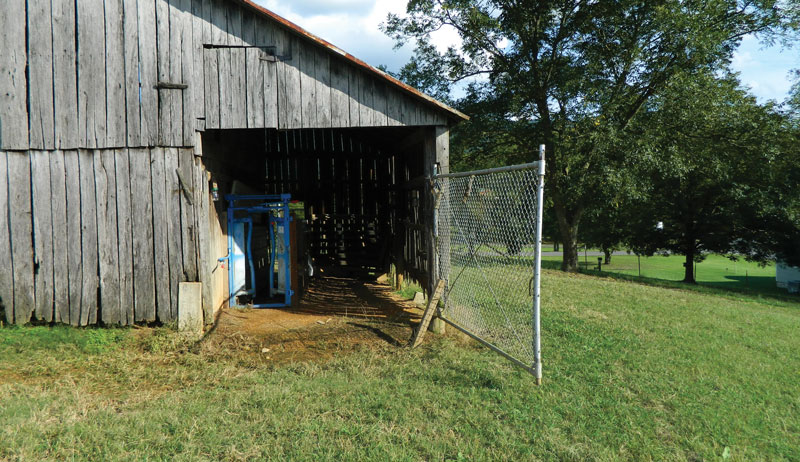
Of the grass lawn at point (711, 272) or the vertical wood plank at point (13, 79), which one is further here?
Result: the grass lawn at point (711, 272)

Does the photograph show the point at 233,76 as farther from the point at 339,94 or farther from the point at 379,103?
the point at 379,103

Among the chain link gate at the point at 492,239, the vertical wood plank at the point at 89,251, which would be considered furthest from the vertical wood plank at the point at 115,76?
A: the chain link gate at the point at 492,239

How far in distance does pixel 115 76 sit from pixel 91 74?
332 millimetres

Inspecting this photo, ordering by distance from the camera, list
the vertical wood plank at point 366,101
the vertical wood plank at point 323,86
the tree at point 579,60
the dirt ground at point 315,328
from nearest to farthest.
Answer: the dirt ground at point 315,328 → the vertical wood plank at point 323,86 → the vertical wood plank at point 366,101 → the tree at point 579,60

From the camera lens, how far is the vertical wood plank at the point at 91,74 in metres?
6.25

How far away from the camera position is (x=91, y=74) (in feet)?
20.6

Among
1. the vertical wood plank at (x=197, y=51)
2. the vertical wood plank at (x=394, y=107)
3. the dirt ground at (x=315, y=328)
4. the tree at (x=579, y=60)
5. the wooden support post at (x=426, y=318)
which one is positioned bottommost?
the dirt ground at (x=315, y=328)

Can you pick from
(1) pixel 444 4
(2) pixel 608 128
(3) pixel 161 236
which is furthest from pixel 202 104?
(2) pixel 608 128

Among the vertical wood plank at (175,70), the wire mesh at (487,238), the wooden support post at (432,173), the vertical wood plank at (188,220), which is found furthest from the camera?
the wooden support post at (432,173)

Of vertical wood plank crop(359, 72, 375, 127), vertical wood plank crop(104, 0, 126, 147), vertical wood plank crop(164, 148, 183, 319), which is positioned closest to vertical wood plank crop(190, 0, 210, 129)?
vertical wood plank crop(104, 0, 126, 147)

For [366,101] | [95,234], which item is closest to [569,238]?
[366,101]

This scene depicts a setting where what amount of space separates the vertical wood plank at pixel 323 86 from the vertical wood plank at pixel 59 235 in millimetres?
3678

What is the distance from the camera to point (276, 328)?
7094mm

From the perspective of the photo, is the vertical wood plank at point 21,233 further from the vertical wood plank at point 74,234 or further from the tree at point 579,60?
the tree at point 579,60
